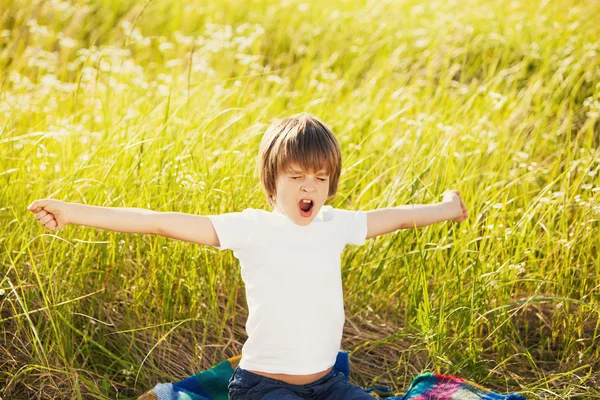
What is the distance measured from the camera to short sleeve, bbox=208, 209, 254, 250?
2.35m

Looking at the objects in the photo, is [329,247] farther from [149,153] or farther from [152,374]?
[149,153]

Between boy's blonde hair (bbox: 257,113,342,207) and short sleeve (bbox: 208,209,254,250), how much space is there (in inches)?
5.7

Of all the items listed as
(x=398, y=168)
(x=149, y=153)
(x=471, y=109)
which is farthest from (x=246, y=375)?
(x=471, y=109)

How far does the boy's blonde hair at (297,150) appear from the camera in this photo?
235 centimetres

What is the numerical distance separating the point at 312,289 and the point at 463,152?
1373 millimetres

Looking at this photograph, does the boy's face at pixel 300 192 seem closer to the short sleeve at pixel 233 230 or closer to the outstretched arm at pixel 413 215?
the short sleeve at pixel 233 230

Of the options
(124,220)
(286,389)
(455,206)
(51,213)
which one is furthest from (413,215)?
(51,213)

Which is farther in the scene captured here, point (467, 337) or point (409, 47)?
point (409, 47)

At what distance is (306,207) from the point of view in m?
2.37

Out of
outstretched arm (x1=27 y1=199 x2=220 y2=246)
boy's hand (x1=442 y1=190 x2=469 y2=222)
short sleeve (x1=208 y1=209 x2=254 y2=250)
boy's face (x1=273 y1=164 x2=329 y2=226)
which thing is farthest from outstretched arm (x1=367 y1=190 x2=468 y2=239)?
outstretched arm (x1=27 y1=199 x2=220 y2=246)

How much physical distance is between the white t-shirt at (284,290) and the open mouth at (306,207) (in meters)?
0.07

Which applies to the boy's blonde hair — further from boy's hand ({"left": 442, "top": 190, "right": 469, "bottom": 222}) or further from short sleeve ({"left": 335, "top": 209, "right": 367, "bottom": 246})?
boy's hand ({"left": 442, "top": 190, "right": 469, "bottom": 222})

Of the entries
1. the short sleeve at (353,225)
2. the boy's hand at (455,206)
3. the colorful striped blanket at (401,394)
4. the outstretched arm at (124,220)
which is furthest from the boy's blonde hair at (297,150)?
the colorful striped blanket at (401,394)

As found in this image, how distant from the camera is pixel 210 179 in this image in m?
3.02
